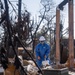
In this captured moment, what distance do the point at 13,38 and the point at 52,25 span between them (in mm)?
18603

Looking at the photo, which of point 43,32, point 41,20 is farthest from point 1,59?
point 43,32

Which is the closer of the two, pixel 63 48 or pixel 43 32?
pixel 63 48

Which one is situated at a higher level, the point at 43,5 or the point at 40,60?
the point at 43,5

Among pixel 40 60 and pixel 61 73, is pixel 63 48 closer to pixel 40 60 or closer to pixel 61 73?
pixel 40 60

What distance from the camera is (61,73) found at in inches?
168

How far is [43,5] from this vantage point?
20.0 meters

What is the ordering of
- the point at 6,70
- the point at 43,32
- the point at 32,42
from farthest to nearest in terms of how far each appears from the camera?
the point at 43,32 → the point at 32,42 → the point at 6,70

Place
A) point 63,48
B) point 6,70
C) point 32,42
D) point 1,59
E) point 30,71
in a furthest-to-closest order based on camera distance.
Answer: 1. point 32,42
2. point 63,48
3. point 30,71
4. point 6,70
5. point 1,59

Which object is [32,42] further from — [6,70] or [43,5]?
[6,70]

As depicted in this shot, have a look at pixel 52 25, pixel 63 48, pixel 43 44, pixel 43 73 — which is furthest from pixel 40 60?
pixel 52 25

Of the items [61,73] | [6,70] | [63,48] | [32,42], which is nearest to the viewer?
[6,70]

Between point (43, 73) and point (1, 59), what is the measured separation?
1269 millimetres

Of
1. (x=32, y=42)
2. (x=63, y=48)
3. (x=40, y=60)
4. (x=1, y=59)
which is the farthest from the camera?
(x=32, y=42)

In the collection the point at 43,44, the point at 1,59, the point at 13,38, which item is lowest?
the point at 43,44
